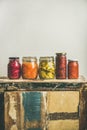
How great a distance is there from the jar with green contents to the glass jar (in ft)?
0.14

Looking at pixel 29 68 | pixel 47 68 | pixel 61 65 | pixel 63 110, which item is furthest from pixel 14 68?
pixel 63 110

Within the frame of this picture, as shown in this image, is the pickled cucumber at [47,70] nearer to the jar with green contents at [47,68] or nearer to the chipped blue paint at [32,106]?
the jar with green contents at [47,68]

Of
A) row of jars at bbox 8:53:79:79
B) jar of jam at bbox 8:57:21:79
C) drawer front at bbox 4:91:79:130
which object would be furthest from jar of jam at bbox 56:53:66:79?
jar of jam at bbox 8:57:21:79

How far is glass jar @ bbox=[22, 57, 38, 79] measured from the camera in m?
1.92

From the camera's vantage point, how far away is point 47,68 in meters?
1.92

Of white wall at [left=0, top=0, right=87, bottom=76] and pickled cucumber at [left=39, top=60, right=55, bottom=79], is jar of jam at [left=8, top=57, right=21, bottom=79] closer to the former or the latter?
pickled cucumber at [left=39, top=60, right=55, bottom=79]

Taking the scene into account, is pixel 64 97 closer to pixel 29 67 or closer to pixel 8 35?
pixel 29 67

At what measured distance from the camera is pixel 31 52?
7.45 ft

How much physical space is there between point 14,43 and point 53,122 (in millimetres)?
745

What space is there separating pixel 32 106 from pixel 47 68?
0.94ft

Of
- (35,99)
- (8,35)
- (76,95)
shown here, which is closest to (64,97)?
(76,95)

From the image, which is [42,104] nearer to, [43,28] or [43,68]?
[43,68]

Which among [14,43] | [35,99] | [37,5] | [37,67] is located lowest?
[35,99]

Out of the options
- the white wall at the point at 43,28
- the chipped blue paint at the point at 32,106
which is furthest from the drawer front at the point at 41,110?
the white wall at the point at 43,28
